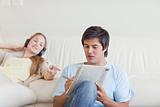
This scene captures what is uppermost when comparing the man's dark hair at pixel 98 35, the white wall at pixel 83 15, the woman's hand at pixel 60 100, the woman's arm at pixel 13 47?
the white wall at pixel 83 15

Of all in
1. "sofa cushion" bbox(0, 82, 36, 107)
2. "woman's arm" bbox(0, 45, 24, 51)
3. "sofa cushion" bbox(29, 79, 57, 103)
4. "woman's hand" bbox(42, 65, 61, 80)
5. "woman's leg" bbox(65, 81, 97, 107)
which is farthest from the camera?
"woman's arm" bbox(0, 45, 24, 51)

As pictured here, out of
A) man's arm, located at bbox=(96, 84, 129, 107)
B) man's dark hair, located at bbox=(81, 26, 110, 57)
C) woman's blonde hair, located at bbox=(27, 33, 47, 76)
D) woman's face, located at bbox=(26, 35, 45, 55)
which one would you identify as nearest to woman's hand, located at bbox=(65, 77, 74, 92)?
man's arm, located at bbox=(96, 84, 129, 107)

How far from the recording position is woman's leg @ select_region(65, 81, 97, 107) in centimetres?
167

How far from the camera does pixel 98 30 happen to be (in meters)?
1.86

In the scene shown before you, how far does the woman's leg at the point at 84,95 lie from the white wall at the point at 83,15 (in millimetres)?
1470

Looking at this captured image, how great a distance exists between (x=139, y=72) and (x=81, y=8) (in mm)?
870

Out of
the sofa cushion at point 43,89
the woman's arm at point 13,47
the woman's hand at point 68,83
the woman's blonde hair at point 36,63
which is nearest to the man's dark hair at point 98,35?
the woman's hand at point 68,83

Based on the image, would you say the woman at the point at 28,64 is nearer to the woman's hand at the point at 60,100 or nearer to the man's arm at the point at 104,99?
the woman's hand at the point at 60,100

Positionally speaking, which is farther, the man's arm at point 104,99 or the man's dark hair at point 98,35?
the man's dark hair at point 98,35

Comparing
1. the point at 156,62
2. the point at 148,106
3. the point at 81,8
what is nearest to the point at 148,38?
the point at 156,62

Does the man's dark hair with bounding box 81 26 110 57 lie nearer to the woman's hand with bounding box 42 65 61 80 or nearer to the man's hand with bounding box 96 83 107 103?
the man's hand with bounding box 96 83 107 103

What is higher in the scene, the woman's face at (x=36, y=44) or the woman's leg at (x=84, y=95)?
the woman's face at (x=36, y=44)

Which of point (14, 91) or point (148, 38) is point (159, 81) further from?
point (14, 91)

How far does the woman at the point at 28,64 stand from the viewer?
2335 millimetres
